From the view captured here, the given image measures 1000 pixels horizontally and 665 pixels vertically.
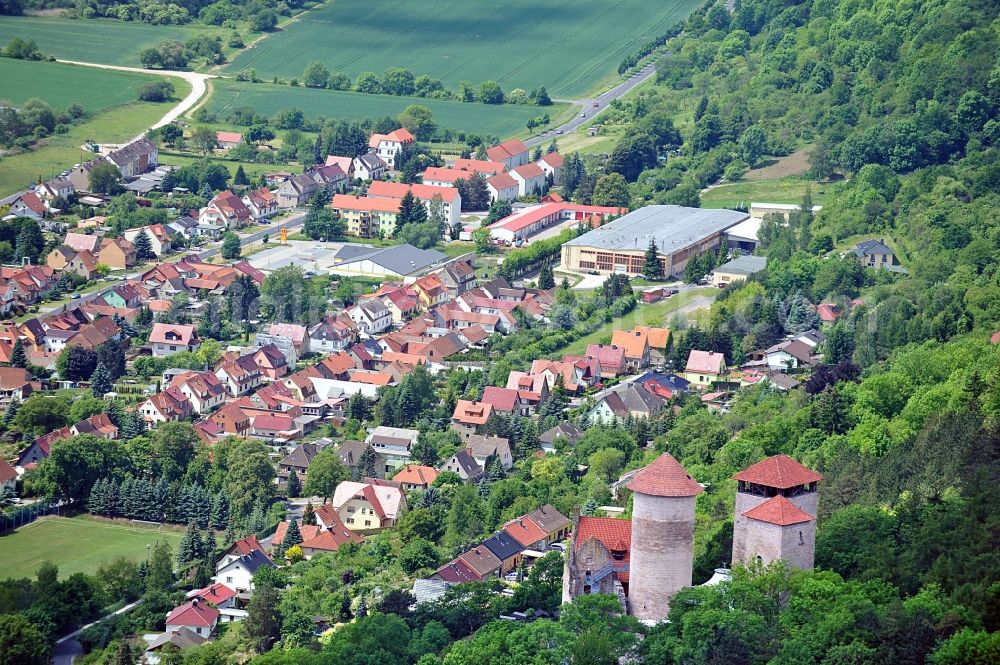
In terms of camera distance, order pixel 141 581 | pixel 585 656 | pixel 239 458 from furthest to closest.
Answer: pixel 239 458 < pixel 141 581 < pixel 585 656

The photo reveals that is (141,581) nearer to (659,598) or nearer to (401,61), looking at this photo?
(659,598)

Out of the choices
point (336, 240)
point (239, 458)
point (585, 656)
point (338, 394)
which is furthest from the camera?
point (336, 240)

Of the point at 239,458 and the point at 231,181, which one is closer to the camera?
the point at 239,458

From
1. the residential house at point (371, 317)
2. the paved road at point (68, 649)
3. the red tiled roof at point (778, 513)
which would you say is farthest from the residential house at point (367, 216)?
the red tiled roof at point (778, 513)

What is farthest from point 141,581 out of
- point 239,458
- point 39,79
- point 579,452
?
point 39,79

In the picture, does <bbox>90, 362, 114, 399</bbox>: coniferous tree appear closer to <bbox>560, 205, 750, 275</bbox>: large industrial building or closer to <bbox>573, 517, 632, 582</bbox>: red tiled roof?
<bbox>560, 205, 750, 275</bbox>: large industrial building

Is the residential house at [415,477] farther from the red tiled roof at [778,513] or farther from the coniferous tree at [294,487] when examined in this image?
the red tiled roof at [778,513]

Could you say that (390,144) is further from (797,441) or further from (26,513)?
(797,441)

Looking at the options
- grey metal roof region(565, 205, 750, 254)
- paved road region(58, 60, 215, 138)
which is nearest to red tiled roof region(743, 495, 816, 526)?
grey metal roof region(565, 205, 750, 254)
